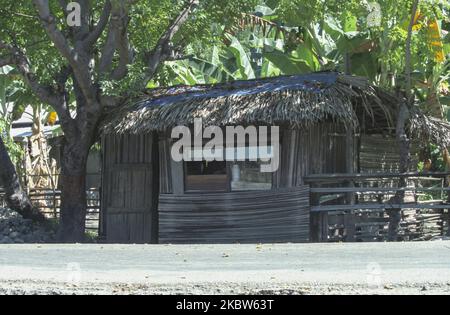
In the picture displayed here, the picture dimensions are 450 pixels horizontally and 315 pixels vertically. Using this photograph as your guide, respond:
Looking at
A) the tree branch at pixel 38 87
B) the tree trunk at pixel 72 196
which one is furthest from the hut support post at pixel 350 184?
the tree branch at pixel 38 87

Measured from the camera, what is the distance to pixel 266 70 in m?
21.6

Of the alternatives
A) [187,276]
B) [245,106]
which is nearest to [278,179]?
[245,106]

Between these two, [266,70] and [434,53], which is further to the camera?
[266,70]

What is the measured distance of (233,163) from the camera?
14.4m

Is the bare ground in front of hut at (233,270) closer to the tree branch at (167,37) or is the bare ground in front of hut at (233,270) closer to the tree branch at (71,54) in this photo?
the tree branch at (71,54)

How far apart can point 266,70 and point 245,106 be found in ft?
26.9

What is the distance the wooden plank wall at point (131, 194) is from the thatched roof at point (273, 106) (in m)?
1.09

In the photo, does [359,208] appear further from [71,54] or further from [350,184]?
[71,54]

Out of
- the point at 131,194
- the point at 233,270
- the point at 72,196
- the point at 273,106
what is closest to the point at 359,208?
the point at 273,106

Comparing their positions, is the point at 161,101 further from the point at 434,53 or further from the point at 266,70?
the point at 266,70

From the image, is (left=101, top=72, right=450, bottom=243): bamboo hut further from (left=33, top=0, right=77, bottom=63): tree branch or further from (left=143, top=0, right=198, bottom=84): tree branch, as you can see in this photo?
(left=33, top=0, right=77, bottom=63): tree branch

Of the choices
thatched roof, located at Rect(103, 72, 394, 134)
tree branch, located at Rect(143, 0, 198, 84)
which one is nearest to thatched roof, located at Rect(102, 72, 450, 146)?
thatched roof, located at Rect(103, 72, 394, 134)

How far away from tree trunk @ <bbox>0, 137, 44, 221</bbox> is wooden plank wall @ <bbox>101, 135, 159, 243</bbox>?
213 cm
